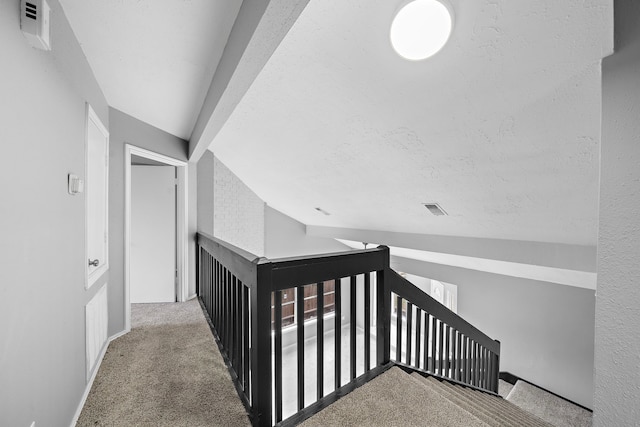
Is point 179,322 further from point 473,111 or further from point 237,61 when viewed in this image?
point 473,111

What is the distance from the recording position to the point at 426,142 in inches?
83.4

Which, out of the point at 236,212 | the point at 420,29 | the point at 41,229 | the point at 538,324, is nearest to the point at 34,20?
the point at 41,229

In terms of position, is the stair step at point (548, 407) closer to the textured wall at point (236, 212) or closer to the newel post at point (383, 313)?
the newel post at point (383, 313)

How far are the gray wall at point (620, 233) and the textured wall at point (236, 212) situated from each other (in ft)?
13.0

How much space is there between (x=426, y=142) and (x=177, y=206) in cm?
301

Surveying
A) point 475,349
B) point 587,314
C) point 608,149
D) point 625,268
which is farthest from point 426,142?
point 587,314

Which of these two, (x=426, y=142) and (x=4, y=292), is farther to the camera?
(x=426, y=142)

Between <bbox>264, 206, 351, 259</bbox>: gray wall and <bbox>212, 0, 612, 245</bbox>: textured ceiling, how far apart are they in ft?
8.66

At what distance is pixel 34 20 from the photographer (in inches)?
42.8

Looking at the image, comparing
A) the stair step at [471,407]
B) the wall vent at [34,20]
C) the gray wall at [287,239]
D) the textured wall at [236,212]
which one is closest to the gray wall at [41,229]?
the wall vent at [34,20]

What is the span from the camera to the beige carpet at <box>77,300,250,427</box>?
148cm

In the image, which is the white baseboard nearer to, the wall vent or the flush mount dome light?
the wall vent

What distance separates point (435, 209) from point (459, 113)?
1424 mm

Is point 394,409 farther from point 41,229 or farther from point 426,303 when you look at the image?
point 41,229
